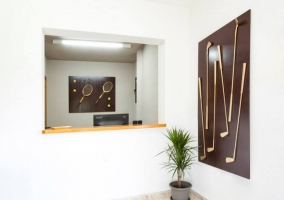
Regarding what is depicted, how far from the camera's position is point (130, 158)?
2.77 m

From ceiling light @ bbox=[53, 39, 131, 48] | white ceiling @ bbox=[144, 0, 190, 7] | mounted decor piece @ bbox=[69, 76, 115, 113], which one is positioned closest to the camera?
white ceiling @ bbox=[144, 0, 190, 7]

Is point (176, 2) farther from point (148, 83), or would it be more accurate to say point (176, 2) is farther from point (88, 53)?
point (88, 53)

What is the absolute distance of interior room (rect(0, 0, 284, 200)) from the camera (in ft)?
5.86

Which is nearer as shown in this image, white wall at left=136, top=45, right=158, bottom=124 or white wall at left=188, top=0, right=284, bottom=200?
white wall at left=188, top=0, right=284, bottom=200

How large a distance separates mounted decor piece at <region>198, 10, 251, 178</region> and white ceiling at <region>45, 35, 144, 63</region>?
2.43 metres

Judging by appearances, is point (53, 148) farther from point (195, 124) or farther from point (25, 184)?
point (195, 124)

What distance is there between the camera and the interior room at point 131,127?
1.78 metres

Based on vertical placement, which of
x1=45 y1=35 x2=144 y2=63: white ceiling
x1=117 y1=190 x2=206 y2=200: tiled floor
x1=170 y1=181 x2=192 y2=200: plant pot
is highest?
x1=45 y1=35 x2=144 y2=63: white ceiling

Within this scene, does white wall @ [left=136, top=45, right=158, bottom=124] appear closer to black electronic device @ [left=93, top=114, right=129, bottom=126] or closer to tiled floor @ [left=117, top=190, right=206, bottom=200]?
black electronic device @ [left=93, top=114, right=129, bottom=126]

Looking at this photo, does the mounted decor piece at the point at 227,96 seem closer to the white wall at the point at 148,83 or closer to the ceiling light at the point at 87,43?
the white wall at the point at 148,83

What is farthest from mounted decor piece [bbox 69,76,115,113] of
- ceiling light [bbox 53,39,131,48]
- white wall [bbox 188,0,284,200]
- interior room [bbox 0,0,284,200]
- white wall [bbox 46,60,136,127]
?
white wall [bbox 188,0,284,200]

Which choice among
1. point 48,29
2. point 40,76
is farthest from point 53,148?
point 48,29

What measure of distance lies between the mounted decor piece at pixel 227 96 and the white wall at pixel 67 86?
4.11 meters
